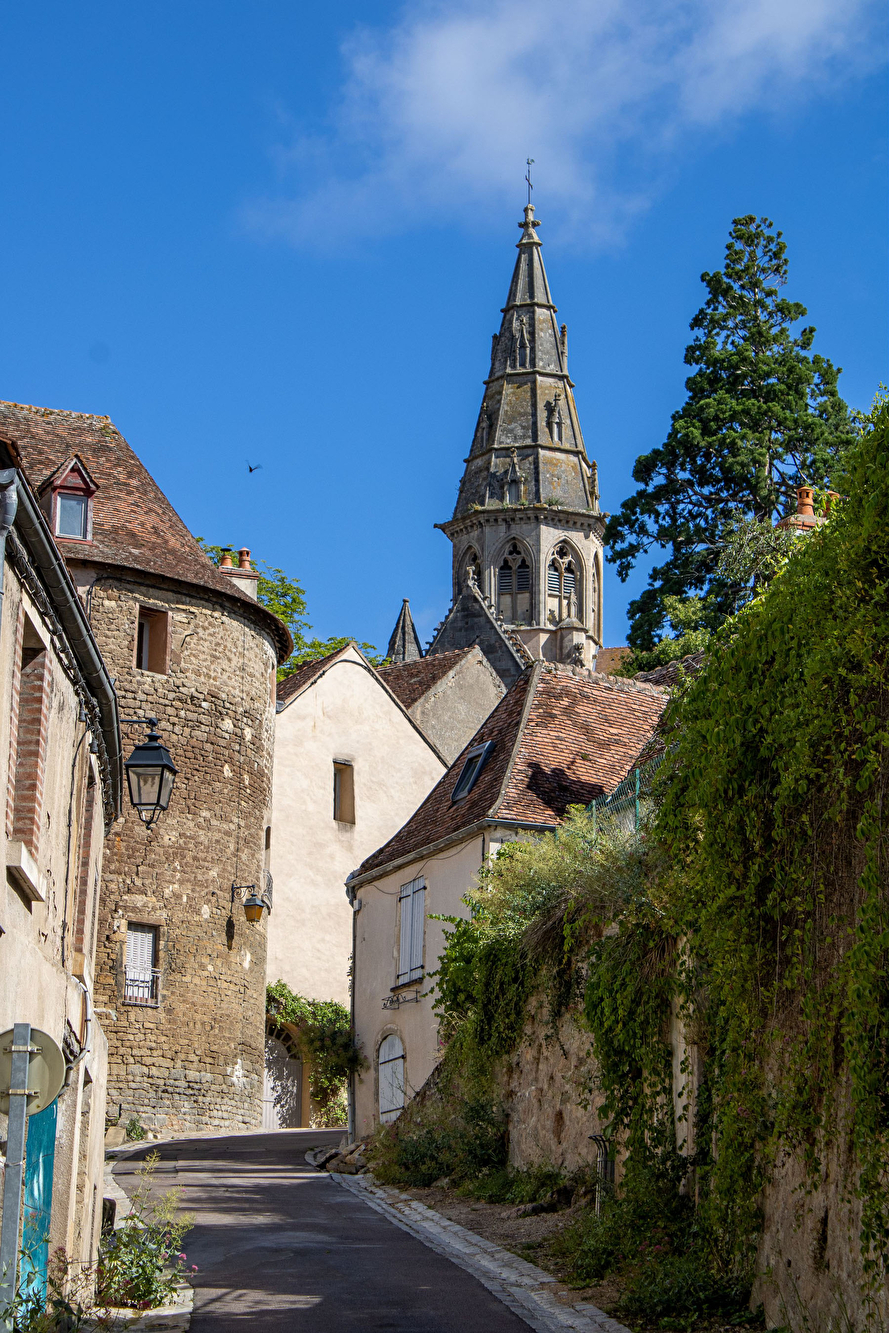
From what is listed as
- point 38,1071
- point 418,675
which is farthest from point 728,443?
point 38,1071

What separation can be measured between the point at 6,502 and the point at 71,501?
16.4 m

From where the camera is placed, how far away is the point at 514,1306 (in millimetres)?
9961

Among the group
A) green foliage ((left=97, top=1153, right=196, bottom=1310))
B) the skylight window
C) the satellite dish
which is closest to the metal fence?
the skylight window

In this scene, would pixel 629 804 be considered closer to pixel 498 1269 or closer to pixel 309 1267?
pixel 498 1269

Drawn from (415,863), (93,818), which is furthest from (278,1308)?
(415,863)

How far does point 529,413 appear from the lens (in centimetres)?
6950

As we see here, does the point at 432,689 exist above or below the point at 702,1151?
above

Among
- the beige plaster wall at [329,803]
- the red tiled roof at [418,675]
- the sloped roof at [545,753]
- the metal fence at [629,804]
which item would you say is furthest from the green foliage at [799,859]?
the red tiled roof at [418,675]

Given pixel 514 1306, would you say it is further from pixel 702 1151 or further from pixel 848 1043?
pixel 848 1043

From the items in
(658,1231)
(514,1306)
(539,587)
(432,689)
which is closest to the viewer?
(514,1306)

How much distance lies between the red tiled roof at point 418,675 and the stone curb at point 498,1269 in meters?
20.2

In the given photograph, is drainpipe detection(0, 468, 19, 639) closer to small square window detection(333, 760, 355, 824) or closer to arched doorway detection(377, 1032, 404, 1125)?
arched doorway detection(377, 1032, 404, 1125)

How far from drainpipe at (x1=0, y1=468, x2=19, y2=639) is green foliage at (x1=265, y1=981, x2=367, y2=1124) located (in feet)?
63.4

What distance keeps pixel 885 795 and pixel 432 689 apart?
2766cm
